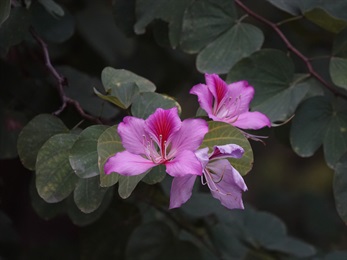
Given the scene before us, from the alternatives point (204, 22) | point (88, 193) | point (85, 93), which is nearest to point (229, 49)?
point (204, 22)

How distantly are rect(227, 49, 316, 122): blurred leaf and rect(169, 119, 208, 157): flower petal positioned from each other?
1.07 ft

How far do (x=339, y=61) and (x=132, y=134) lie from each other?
0.46 metres

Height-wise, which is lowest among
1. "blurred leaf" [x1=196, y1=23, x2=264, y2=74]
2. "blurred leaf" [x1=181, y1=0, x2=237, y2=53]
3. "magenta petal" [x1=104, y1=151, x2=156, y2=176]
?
"blurred leaf" [x1=196, y1=23, x2=264, y2=74]

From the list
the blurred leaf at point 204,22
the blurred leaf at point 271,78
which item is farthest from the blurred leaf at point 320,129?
the blurred leaf at point 204,22

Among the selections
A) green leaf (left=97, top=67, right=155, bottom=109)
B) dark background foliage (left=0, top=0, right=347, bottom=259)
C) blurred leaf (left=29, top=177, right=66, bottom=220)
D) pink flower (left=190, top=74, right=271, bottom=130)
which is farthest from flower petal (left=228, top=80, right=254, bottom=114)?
blurred leaf (left=29, top=177, right=66, bottom=220)

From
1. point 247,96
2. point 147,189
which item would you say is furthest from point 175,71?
point 247,96

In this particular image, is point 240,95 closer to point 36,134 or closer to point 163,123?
point 163,123

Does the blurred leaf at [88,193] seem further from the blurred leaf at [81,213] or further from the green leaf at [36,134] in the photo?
the blurred leaf at [81,213]

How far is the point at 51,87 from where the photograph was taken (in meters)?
1.37

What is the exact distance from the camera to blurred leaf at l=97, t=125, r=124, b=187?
2.75 ft

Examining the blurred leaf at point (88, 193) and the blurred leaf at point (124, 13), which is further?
the blurred leaf at point (124, 13)

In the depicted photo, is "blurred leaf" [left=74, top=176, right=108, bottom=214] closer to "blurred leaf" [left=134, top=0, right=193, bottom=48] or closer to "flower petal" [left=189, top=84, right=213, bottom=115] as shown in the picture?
"flower petal" [left=189, top=84, right=213, bottom=115]

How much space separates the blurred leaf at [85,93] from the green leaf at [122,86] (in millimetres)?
235

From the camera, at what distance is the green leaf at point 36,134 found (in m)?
1.01
